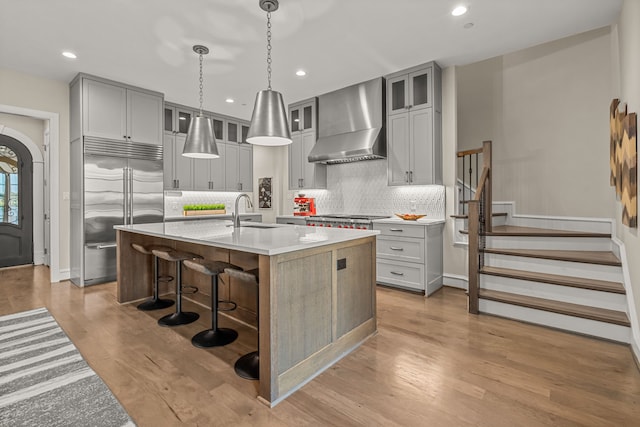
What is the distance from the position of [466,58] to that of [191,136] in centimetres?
346

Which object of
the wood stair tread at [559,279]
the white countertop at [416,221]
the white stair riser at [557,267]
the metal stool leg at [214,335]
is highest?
the white countertop at [416,221]

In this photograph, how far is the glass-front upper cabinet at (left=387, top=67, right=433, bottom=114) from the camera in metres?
4.16

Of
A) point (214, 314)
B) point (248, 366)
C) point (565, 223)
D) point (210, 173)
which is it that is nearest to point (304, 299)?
point (248, 366)

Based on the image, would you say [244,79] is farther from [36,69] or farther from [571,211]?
[571,211]

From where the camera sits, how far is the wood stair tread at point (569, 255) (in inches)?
115

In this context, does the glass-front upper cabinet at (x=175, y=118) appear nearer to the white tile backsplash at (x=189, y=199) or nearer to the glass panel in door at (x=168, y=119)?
the glass panel in door at (x=168, y=119)

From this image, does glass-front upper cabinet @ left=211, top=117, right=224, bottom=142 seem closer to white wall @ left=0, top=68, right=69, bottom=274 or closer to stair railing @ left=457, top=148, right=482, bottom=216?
white wall @ left=0, top=68, right=69, bottom=274

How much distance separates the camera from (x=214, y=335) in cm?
261

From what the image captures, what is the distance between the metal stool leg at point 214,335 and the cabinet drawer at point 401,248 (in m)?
2.25

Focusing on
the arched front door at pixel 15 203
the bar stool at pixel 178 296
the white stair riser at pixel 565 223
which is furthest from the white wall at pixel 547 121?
the arched front door at pixel 15 203

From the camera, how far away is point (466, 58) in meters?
3.98

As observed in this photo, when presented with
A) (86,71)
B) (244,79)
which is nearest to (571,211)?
(244,79)

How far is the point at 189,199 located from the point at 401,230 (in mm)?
4224

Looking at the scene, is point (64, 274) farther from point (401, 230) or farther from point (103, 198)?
point (401, 230)
